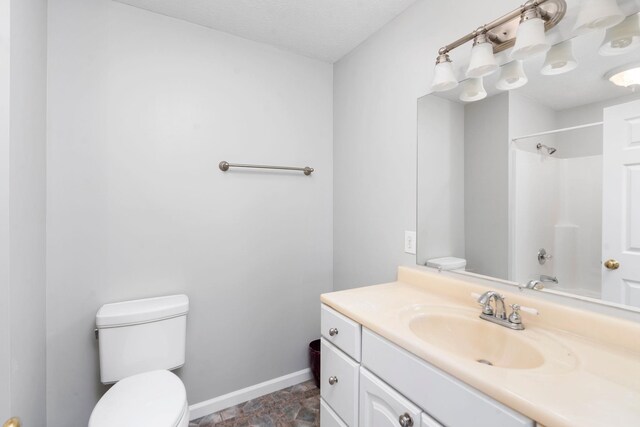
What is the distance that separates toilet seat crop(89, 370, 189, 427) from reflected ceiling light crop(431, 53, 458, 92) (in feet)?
5.65

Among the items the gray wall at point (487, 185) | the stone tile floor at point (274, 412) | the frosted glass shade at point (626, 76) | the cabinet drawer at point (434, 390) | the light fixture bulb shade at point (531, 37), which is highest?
the light fixture bulb shade at point (531, 37)

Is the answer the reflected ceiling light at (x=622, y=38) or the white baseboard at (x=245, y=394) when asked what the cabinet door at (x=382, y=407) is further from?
the reflected ceiling light at (x=622, y=38)

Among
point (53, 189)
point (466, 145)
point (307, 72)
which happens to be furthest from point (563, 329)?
point (53, 189)

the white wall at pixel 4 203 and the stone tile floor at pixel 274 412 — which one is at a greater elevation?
the white wall at pixel 4 203

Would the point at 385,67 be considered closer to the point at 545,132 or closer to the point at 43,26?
the point at 545,132

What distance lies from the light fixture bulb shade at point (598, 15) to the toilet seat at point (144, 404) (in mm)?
1946

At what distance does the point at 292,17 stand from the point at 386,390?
187 centimetres

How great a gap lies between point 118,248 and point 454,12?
79.8 inches

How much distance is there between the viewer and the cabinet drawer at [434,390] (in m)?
0.65

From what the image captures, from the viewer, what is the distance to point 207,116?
175cm

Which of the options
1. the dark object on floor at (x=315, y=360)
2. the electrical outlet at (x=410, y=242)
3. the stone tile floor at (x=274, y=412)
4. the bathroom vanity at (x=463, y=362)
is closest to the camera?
the bathroom vanity at (x=463, y=362)

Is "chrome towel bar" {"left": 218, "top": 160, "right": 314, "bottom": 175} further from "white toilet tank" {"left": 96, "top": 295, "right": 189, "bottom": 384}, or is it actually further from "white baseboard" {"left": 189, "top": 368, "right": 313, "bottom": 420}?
"white baseboard" {"left": 189, "top": 368, "right": 313, "bottom": 420}

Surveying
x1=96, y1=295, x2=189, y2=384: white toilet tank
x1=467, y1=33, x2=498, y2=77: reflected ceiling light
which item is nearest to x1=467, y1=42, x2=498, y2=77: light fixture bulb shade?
x1=467, y1=33, x2=498, y2=77: reflected ceiling light

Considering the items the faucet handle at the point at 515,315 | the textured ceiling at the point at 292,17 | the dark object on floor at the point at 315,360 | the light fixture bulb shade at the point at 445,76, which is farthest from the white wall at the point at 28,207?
the faucet handle at the point at 515,315
